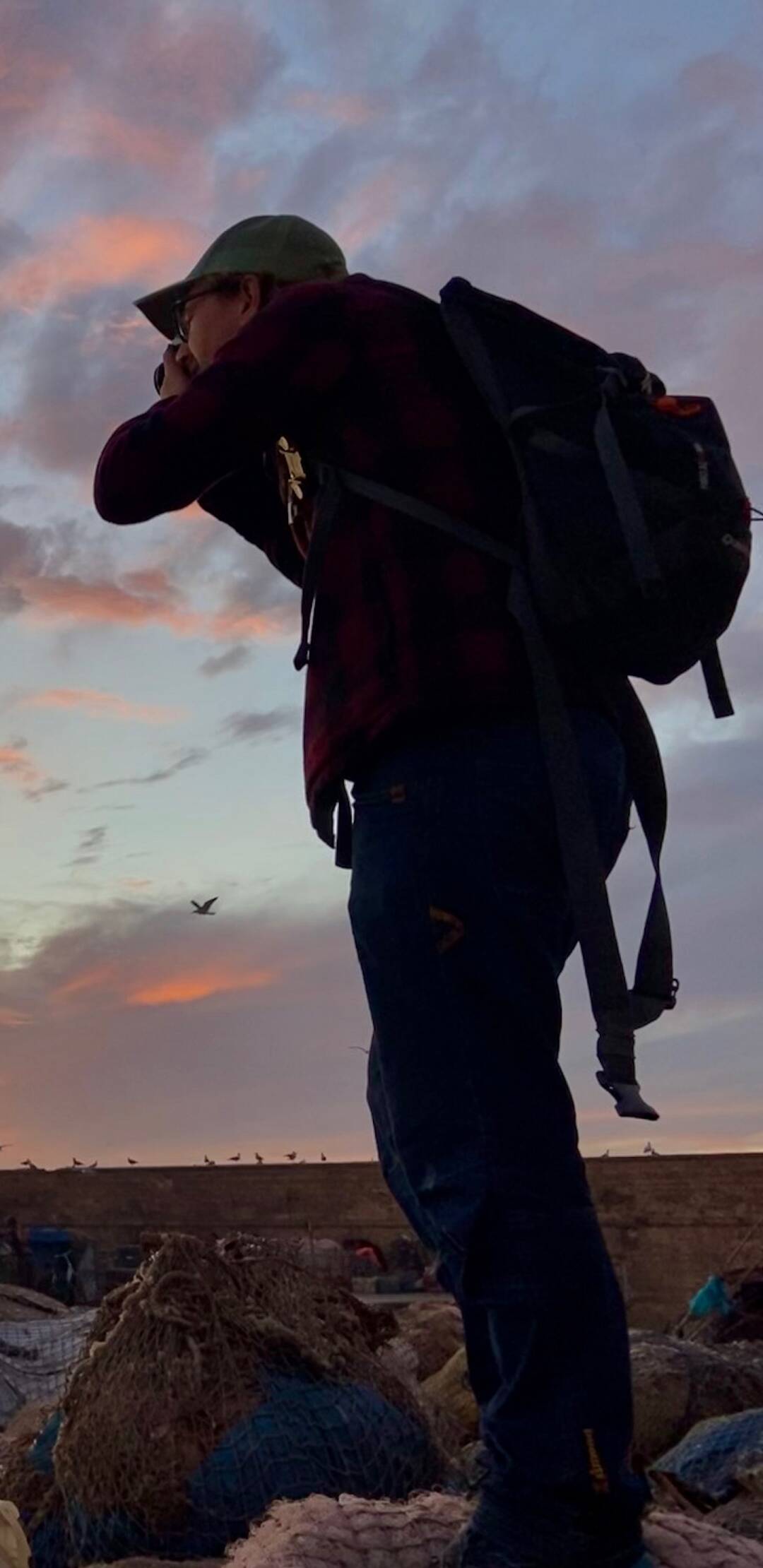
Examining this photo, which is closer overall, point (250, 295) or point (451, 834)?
A: point (451, 834)

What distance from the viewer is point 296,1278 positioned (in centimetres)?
441

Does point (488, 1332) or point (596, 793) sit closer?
point (488, 1332)

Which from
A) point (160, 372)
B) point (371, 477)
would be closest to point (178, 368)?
point (160, 372)

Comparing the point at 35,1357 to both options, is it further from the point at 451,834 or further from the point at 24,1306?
the point at 451,834

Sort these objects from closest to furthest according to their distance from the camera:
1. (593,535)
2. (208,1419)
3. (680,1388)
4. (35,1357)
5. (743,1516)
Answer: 1. (593,535)
2. (743,1516)
3. (208,1419)
4. (680,1388)
5. (35,1357)

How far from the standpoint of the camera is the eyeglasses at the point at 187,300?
2.55 metres

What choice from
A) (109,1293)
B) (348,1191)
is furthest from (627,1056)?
(348,1191)

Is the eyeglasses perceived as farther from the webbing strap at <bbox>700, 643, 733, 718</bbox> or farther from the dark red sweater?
the webbing strap at <bbox>700, 643, 733, 718</bbox>

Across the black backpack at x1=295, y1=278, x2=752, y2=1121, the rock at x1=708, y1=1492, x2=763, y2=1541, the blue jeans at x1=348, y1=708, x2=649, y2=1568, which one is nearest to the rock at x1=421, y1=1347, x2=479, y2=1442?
the rock at x1=708, y1=1492, x2=763, y2=1541

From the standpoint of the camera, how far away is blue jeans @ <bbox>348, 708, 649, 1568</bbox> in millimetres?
2020

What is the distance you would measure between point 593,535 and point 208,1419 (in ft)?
8.73

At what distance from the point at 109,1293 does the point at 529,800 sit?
2814 millimetres

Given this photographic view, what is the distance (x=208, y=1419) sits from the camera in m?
3.98

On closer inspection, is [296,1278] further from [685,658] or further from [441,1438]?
[685,658]
